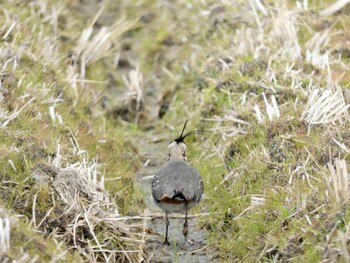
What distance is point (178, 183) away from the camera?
25.6 ft

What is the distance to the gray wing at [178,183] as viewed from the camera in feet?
25.3

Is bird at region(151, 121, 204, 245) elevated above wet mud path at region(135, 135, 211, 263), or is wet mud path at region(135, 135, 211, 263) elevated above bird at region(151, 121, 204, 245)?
bird at region(151, 121, 204, 245)

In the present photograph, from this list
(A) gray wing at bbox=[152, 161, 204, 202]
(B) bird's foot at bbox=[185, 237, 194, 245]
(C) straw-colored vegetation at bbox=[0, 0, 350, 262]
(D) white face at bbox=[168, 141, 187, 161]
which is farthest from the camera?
(D) white face at bbox=[168, 141, 187, 161]

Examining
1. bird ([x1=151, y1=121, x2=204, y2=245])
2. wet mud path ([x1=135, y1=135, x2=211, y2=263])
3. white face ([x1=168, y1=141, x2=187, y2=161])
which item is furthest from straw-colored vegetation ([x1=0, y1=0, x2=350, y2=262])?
white face ([x1=168, y1=141, x2=187, y2=161])

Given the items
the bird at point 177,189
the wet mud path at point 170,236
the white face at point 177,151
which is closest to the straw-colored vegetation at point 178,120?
the wet mud path at point 170,236

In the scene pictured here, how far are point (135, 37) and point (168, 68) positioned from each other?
1.13m

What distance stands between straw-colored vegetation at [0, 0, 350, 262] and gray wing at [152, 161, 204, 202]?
40 cm

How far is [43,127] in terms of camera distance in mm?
8289

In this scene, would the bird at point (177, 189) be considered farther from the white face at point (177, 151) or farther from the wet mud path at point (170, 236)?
the white face at point (177, 151)

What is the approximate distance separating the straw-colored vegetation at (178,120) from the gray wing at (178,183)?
0.40 m

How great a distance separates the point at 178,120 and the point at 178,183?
11.5 ft

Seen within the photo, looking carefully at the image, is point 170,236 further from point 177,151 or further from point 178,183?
point 177,151

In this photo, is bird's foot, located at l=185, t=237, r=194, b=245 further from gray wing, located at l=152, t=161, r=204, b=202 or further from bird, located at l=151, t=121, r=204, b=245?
gray wing, located at l=152, t=161, r=204, b=202

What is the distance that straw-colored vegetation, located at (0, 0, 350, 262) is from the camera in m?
6.93
